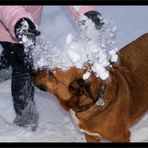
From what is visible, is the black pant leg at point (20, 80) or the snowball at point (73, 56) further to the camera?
the black pant leg at point (20, 80)

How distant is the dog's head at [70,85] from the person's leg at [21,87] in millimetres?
564

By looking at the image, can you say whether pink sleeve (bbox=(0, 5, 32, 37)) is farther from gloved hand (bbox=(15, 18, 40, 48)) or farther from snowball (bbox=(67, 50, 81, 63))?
snowball (bbox=(67, 50, 81, 63))

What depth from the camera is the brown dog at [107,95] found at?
2932 millimetres

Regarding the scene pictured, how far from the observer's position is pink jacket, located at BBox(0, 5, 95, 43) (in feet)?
10.4

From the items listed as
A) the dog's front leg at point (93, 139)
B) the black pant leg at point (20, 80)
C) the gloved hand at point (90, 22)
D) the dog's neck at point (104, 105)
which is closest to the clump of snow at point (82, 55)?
the gloved hand at point (90, 22)

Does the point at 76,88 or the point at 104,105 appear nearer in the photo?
the point at 76,88

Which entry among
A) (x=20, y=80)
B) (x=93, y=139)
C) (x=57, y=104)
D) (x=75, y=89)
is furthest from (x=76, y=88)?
(x=57, y=104)

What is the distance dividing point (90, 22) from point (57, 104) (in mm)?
1099

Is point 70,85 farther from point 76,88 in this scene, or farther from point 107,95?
point 107,95

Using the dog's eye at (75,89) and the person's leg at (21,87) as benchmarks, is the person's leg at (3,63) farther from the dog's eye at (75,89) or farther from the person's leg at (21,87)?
the dog's eye at (75,89)

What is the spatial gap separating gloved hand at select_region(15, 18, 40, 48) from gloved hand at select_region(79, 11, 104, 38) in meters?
0.34

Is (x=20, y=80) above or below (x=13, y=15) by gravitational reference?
below

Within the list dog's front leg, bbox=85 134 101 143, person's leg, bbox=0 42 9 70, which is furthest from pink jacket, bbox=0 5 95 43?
dog's front leg, bbox=85 134 101 143

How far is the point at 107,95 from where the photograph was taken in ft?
10.1
